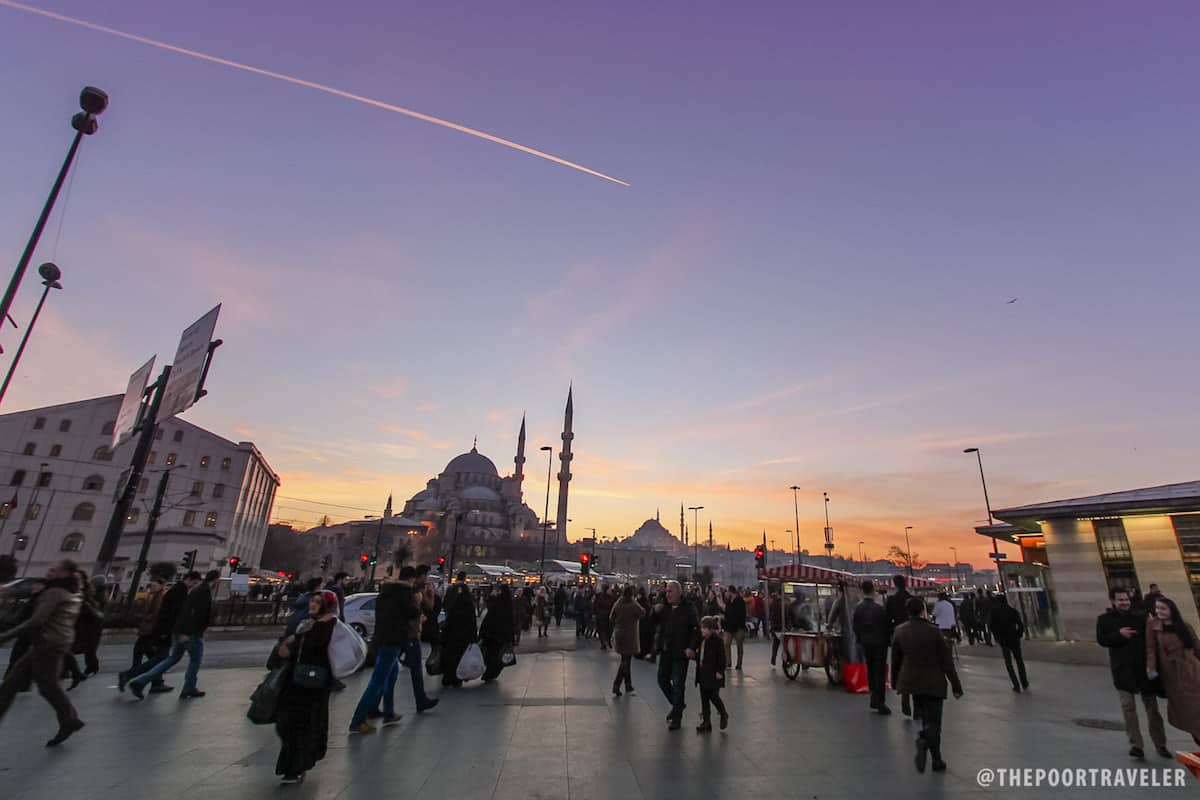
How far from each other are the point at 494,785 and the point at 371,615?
12080 mm

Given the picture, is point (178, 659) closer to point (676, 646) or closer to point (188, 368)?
point (188, 368)

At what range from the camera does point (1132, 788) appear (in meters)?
5.15

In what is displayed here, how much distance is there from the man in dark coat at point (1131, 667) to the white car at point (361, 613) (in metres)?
14.9

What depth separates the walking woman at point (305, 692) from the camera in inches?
194

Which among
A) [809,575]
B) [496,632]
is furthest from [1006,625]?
[496,632]

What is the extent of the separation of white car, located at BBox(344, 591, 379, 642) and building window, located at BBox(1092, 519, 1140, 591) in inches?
991

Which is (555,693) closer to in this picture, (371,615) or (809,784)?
(809,784)

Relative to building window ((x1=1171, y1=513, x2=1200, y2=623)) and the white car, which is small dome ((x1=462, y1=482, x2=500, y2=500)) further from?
building window ((x1=1171, y1=513, x2=1200, y2=623))

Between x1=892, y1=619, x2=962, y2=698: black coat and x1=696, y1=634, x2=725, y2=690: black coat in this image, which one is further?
x1=696, y1=634, x2=725, y2=690: black coat

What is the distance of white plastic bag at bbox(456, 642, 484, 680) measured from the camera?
9781 millimetres

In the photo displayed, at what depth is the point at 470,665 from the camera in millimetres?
9867

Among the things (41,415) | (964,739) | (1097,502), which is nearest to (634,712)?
(964,739)

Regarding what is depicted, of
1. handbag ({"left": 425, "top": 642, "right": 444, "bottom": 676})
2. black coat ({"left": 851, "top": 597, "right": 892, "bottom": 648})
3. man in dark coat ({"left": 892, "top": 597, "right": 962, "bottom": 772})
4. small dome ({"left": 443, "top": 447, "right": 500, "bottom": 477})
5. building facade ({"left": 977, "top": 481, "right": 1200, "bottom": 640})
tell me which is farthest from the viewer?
small dome ({"left": 443, "top": 447, "right": 500, "bottom": 477})

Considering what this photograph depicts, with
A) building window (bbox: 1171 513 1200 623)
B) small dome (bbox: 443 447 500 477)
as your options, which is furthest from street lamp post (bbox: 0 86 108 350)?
small dome (bbox: 443 447 500 477)
